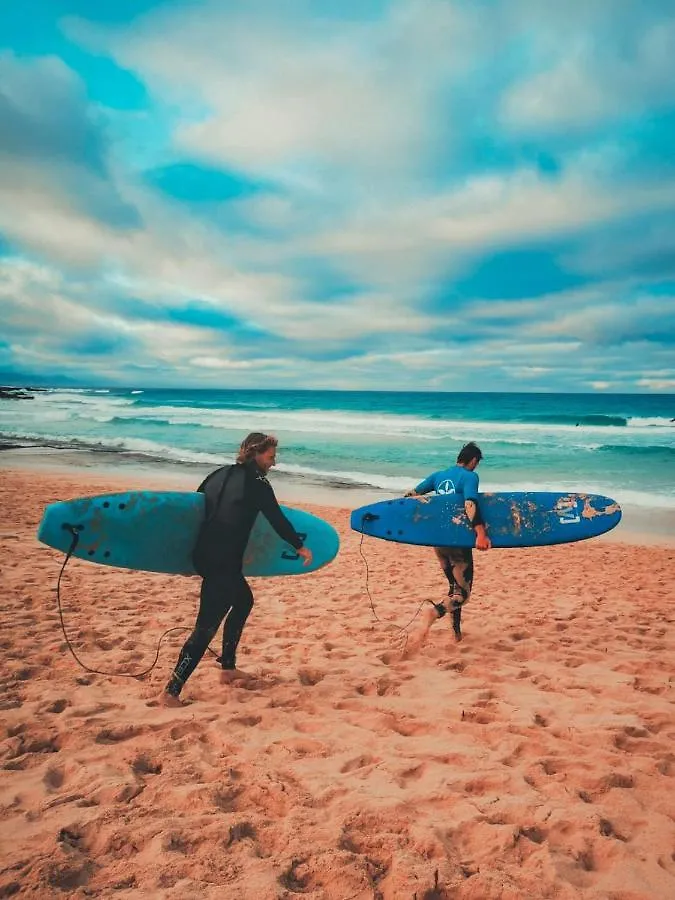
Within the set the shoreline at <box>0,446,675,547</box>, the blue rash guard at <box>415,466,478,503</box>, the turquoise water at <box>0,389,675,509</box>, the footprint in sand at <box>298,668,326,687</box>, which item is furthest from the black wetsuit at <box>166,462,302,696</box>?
the turquoise water at <box>0,389,675,509</box>

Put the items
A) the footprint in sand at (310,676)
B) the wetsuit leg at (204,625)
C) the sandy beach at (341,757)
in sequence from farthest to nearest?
the footprint in sand at (310,676)
the wetsuit leg at (204,625)
the sandy beach at (341,757)

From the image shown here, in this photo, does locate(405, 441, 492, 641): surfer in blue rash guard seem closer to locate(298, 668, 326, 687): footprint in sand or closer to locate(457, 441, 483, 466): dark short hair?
locate(457, 441, 483, 466): dark short hair

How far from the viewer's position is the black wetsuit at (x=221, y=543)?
3451 millimetres

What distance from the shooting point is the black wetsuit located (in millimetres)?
3451

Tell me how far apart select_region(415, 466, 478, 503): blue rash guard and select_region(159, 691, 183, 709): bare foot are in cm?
239

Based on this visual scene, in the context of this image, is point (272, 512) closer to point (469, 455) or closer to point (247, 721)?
point (247, 721)

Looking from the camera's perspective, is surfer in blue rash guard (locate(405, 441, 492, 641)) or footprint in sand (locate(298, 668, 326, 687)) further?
surfer in blue rash guard (locate(405, 441, 492, 641))

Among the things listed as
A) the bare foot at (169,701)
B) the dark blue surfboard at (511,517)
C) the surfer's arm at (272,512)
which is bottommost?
→ the bare foot at (169,701)

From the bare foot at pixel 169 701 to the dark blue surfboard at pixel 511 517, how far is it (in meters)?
2.46

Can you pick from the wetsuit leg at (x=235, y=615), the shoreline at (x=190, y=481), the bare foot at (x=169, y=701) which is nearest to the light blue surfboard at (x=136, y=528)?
the wetsuit leg at (x=235, y=615)

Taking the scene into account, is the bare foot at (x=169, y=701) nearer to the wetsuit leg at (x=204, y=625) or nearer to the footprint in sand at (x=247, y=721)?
the wetsuit leg at (x=204, y=625)

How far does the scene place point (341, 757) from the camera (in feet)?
9.64

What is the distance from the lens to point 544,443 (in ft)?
90.8

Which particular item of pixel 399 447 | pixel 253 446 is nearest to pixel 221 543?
pixel 253 446
